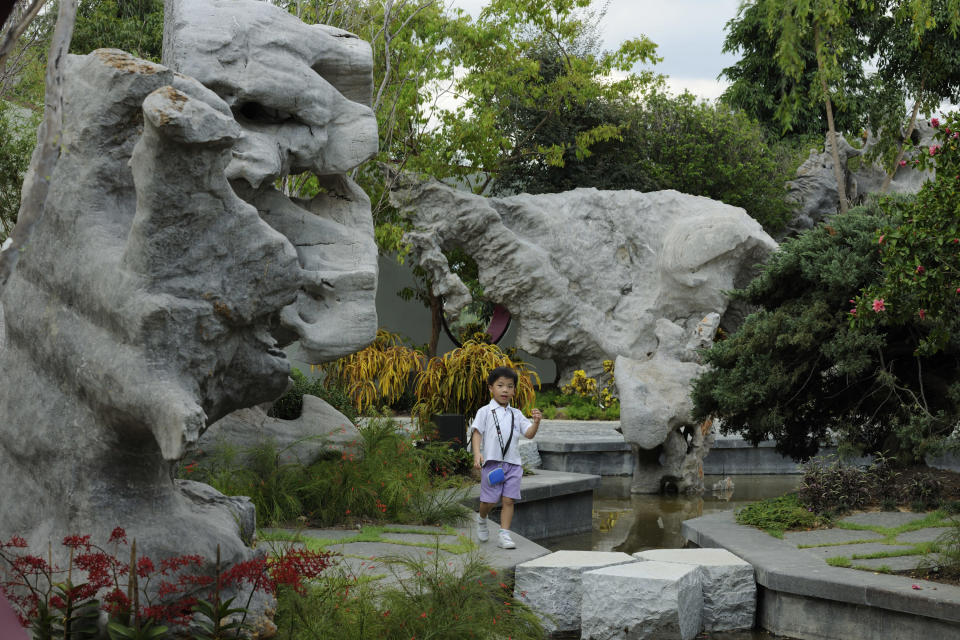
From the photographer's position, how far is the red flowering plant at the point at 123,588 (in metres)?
3.08

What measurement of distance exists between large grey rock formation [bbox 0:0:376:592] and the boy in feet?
8.97

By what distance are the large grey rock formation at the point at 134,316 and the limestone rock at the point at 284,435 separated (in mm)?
3382

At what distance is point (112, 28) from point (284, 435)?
12858 mm

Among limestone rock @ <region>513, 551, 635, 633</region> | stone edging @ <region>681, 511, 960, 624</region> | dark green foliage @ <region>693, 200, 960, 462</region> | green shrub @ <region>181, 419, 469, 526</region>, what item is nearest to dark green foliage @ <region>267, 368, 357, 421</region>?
green shrub @ <region>181, 419, 469, 526</region>

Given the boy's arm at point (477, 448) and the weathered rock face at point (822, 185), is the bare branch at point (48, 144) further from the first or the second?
the weathered rock face at point (822, 185)

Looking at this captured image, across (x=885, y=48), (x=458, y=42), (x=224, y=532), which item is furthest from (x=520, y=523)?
(x=885, y=48)

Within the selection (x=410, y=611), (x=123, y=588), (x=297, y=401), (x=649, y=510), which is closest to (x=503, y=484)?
(x=410, y=611)

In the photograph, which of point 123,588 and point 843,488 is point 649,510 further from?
point 123,588

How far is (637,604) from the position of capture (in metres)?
5.29

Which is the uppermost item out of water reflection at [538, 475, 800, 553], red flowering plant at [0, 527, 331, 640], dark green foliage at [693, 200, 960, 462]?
dark green foliage at [693, 200, 960, 462]

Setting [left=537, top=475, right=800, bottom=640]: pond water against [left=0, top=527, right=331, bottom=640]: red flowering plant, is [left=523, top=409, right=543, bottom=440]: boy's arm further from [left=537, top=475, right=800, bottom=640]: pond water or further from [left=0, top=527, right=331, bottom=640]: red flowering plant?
[left=0, top=527, right=331, bottom=640]: red flowering plant

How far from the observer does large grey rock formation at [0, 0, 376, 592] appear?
3146 mm

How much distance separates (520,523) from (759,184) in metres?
14.1

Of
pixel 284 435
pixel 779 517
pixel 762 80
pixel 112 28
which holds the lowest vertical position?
pixel 779 517
